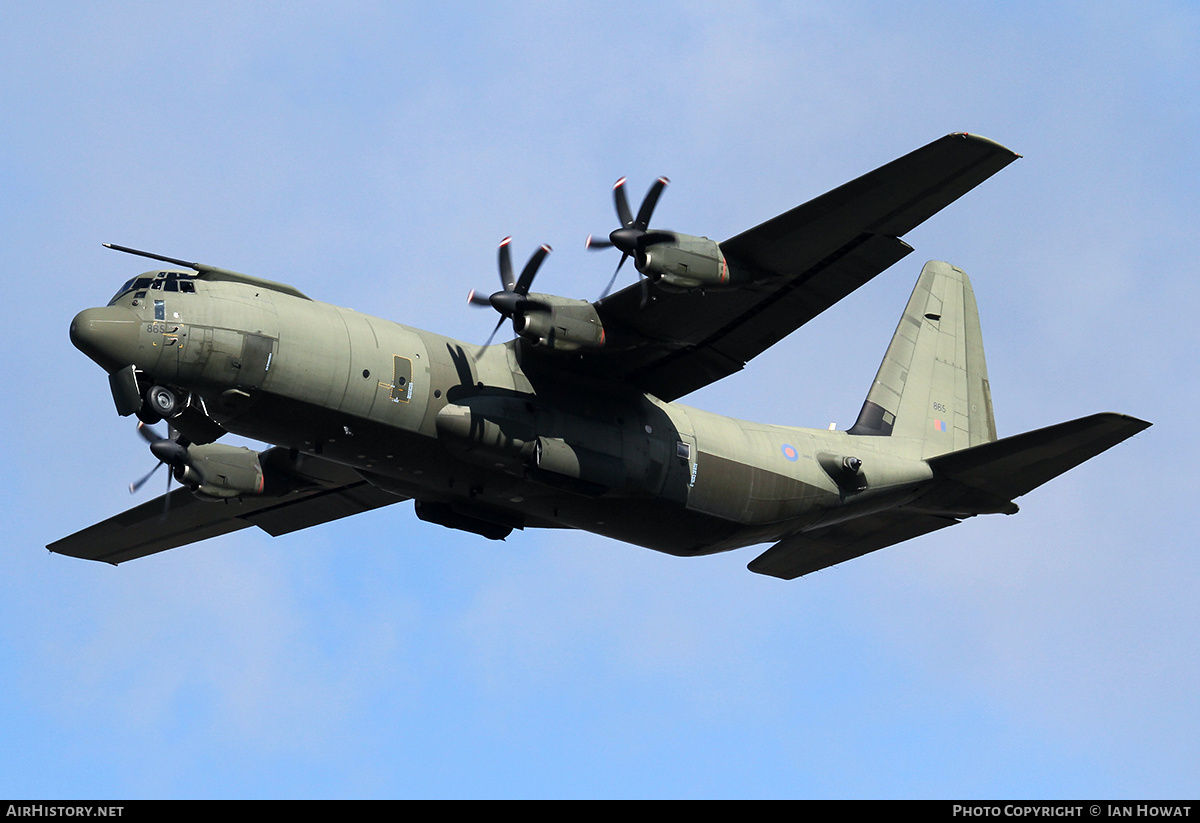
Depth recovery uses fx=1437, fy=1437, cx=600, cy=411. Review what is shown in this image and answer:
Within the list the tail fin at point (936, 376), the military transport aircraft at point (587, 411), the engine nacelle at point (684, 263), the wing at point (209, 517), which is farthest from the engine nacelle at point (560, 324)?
the tail fin at point (936, 376)

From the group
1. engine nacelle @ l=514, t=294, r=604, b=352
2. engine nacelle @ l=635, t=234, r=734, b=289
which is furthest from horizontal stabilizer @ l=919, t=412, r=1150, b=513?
engine nacelle @ l=514, t=294, r=604, b=352

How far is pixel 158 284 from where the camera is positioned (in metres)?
24.6

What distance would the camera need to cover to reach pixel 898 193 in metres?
25.4

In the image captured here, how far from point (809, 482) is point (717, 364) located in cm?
346

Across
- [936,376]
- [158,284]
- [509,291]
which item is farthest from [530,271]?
[936,376]

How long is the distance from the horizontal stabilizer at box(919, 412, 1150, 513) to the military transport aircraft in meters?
0.05

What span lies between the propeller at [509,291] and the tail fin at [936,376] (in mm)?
10375

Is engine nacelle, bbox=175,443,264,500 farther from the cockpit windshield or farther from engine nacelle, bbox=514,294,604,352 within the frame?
engine nacelle, bbox=514,294,604,352

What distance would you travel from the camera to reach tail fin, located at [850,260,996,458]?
3359cm

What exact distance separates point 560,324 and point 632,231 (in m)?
2.20

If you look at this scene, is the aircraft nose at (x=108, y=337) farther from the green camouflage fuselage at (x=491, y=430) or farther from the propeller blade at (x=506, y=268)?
the propeller blade at (x=506, y=268)

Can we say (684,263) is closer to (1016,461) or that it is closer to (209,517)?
(1016,461)
